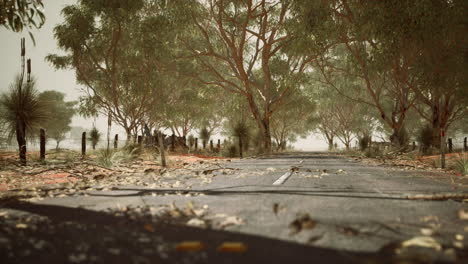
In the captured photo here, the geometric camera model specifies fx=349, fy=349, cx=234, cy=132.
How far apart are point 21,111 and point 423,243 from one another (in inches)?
453

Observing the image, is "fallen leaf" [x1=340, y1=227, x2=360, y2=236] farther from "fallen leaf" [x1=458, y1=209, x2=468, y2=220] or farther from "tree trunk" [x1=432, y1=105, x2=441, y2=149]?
"tree trunk" [x1=432, y1=105, x2=441, y2=149]

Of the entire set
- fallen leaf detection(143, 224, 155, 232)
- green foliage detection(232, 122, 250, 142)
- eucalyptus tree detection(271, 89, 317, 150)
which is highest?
eucalyptus tree detection(271, 89, 317, 150)

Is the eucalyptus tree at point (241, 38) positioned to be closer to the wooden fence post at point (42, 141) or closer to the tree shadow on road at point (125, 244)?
the wooden fence post at point (42, 141)

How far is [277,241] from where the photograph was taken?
9.37 feet

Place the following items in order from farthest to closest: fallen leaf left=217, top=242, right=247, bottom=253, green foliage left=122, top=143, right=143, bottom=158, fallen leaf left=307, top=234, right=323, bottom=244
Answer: green foliage left=122, top=143, right=143, bottom=158 < fallen leaf left=307, top=234, right=323, bottom=244 < fallen leaf left=217, top=242, right=247, bottom=253

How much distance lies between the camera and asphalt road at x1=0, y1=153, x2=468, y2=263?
8.44 feet

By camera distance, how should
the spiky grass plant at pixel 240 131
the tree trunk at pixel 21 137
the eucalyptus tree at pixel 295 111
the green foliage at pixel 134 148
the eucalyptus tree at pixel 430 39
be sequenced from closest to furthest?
1. the tree trunk at pixel 21 137
2. the eucalyptus tree at pixel 430 39
3. the green foliage at pixel 134 148
4. the spiky grass plant at pixel 240 131
5. the eucalyptus tree at pixel 295 111

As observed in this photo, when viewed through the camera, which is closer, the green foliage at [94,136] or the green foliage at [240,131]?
the green foliage at [240,131]

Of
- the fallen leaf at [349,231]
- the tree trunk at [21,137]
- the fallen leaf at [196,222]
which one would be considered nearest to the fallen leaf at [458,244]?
the fallen leaf at [349,231]

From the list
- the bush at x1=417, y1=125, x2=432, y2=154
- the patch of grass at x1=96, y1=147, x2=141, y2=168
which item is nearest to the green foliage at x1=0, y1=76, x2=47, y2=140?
the patch of grass at x1=96, y1=147, x2=141, y2=168

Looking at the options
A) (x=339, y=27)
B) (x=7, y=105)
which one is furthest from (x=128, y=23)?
(x=339, y=27)

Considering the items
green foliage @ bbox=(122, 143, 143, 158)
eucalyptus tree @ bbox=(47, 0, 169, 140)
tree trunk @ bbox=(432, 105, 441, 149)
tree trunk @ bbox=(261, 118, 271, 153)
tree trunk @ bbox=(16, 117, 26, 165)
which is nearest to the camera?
tree trunk @ bbox=(16, 117, 26, 165)

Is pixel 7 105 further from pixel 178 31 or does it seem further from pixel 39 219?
pixel 178 31

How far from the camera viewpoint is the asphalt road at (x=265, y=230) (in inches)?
101
